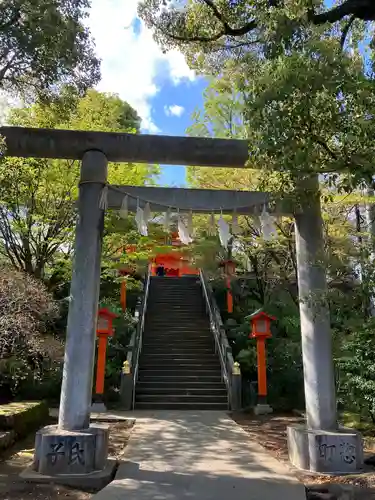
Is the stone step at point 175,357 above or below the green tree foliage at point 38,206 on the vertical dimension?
below

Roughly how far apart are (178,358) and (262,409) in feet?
11.6

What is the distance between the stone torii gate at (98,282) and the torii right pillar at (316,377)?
0.04ft

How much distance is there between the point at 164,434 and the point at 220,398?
3.77 metres

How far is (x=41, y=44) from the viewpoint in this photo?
15.8 feet

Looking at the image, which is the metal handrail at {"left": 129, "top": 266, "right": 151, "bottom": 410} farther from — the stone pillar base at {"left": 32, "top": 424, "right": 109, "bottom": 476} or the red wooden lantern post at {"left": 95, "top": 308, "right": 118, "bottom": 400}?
the stone pillar base at {"left": 32, "top": 424, "right": 109, "bottom": 476}

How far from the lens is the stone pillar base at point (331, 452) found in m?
5.50

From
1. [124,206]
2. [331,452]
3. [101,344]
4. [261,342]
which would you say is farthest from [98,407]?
[331,452]

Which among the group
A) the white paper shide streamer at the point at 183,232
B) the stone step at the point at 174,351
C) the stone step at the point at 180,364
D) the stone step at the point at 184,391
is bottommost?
the stone step at the point at 184,391

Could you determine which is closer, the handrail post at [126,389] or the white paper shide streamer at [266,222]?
the white paper shide streamer at [266,222]

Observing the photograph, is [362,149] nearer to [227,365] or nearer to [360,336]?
[360,336]

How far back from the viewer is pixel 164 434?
8102 millimetres

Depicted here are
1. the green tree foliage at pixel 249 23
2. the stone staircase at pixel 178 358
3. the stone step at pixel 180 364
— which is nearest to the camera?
the green tree foliage at pixel 249 23

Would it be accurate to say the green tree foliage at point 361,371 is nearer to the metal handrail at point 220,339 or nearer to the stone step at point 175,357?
the metal handrail at point 220,339

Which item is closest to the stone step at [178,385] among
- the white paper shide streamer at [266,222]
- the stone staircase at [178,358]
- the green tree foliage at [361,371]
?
the stone staircase at [178,358]
